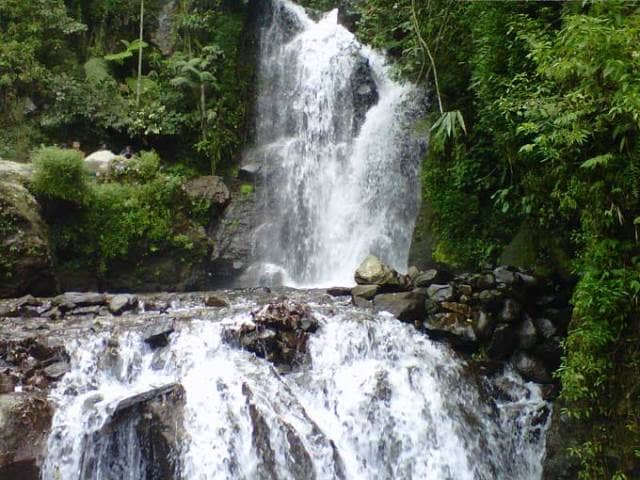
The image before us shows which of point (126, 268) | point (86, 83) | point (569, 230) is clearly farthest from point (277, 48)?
point (569, 230)

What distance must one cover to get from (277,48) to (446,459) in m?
12.3

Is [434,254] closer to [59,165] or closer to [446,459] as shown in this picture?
[446,459]

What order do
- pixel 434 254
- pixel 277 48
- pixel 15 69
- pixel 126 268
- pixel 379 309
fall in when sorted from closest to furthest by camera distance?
pixel 379 309 < pixel 434 254 < pixel 126 268 < pixel 15 69 < pixel 277 48

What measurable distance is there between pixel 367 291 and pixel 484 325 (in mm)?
1920

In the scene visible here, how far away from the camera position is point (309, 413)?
6137 mm

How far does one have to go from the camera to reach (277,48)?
15.1 meters

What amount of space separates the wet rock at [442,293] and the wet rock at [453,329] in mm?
239

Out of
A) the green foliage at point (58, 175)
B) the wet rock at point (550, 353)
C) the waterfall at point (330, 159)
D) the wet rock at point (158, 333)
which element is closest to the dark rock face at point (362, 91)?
the waterfall at point (330, 159)

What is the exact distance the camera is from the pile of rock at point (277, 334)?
6723mm

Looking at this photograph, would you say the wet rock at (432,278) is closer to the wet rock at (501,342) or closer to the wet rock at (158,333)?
the wet rock at (501,342)

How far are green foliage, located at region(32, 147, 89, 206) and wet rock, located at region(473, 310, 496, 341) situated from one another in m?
7.82

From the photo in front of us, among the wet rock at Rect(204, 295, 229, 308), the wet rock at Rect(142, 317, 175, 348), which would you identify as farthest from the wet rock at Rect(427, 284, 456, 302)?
the wet rock at Rect(142, 317, 175, 348)

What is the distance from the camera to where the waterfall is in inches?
464

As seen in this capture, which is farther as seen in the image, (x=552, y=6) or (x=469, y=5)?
(x=469, y=5)
